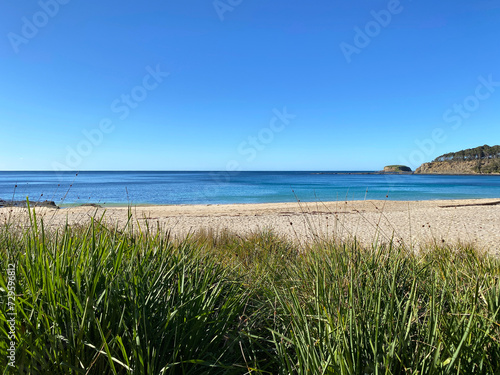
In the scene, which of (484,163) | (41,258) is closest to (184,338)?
(41,258)

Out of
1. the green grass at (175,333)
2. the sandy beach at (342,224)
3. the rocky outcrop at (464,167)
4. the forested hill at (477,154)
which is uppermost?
the forested hill at (477,154)

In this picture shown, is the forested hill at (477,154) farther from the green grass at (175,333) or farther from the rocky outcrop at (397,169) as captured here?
the green grass at (175,333)

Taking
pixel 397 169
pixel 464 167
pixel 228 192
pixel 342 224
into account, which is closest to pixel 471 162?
pixel 464 167

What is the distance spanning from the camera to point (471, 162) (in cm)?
12594

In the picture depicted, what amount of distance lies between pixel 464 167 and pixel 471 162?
3.21 meters

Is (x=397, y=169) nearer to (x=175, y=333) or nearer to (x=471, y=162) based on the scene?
(x=471, y=162)

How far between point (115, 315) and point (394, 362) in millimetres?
1532

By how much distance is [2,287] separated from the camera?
5.54 feet

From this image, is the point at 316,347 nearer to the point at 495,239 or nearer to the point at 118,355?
the point at 118,355

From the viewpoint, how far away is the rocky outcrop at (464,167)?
388 feet

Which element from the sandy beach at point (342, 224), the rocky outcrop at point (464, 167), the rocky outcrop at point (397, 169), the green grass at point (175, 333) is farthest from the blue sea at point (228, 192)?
the rocky outcrop at point (397, 169)

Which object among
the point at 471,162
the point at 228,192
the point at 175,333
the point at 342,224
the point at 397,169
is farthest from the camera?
the point at 397,169

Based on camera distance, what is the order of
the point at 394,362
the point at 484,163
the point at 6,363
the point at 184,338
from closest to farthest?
the point at 6,363
the point at 394,362
the point at 184,338
the point at 484,163

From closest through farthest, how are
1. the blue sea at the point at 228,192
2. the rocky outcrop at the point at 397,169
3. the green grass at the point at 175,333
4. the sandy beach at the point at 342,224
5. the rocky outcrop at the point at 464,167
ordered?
1. the green grass at the point at 175,333
2. the sandy beach at the point at 342,224
3. the blue sea at the point at 228,192
4. the rocky outcrop at the point at 464,167
5. the rocky outcrop at the point at 397,169
